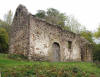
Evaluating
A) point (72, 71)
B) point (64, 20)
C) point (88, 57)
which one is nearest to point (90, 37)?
point (64, 20)

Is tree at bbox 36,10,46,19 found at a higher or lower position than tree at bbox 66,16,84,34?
higher

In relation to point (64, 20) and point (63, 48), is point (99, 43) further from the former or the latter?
point (63, 48)

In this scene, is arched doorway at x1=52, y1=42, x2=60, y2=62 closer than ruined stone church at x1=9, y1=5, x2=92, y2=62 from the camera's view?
No

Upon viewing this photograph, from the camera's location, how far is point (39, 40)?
44.5 ft

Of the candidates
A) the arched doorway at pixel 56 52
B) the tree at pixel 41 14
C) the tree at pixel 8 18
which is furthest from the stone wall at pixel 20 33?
the tree at pixel 8 18

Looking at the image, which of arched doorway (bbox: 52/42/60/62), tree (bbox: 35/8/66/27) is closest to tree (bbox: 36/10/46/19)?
tree (bbox: 35/8/66/27)

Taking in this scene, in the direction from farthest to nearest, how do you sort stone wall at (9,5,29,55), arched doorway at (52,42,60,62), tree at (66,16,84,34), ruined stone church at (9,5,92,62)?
tree at (66,16,84,34) → arched doorway at (52,42,60,62) → stone wall at (9,5,29,55) → ruined stone church at (9,5,92,62)

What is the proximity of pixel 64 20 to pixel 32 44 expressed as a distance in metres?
26.6

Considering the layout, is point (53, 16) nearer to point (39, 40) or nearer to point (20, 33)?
point (20, 33)

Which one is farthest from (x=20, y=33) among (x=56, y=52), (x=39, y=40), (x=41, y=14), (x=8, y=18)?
(x=8, y=18)

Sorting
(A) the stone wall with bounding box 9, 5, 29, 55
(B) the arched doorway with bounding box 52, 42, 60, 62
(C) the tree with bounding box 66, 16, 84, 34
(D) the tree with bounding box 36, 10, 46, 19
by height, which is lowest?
(B) the arched doorway with bounding box 52, 42, 60, 62

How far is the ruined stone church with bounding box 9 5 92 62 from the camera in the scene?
13070 millimetres

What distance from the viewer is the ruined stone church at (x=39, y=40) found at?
13.1 m

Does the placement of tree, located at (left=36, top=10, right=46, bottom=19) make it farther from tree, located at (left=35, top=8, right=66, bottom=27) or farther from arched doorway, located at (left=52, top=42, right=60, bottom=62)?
arched doorway, located at (left=52, top=42, right=60, bottom=62)
